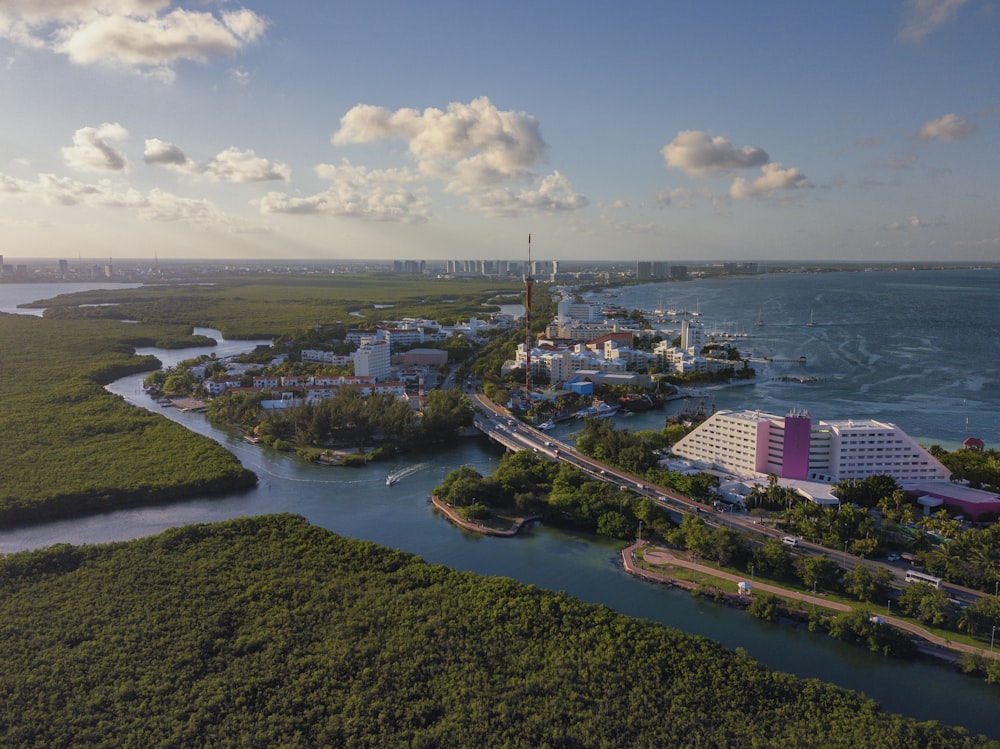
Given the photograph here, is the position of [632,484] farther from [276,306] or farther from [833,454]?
[276,306]

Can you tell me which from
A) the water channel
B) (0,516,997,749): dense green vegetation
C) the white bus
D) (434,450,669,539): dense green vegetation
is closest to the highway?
the white bus

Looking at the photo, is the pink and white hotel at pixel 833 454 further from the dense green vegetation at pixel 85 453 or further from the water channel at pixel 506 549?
the dense green vegetation at pixel 85 453

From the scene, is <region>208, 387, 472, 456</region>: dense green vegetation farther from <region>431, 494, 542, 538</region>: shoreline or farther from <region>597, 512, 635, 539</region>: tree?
<region>597, 512, 635, 539</region>: tree

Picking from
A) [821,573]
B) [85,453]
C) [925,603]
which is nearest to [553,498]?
[821,573]

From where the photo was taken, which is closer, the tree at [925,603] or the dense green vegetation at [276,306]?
the tree at [925,603]

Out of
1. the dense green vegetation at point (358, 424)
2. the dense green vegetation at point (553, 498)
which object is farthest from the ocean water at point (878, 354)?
the dense green vegetation at point (553, 498)

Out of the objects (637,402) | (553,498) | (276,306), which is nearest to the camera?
(553,498)
